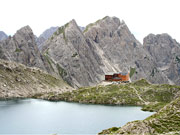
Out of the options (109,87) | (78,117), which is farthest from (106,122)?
(109,87)

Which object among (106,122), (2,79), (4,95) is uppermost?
(2,79)

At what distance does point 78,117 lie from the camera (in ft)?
367

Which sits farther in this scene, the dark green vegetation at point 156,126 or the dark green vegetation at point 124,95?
the dark green vegetation at point 124,95

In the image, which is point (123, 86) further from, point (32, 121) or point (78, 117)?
point (32, 121)

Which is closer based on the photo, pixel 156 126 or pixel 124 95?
pixel 156 126

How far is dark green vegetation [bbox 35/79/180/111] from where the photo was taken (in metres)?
173

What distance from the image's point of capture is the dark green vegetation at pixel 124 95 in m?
173

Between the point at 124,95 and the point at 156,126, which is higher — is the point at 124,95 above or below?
above

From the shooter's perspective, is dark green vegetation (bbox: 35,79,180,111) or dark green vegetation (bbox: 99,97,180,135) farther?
dark green vegetation (bbox: 35,79,180,111)

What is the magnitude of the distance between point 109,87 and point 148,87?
31.8m

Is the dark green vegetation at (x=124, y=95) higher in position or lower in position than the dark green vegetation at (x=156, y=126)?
higher

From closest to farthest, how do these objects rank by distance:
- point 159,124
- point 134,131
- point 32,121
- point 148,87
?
point 134,131 < point 159,124 < point 32,121 < point 148,87

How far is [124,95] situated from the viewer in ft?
586

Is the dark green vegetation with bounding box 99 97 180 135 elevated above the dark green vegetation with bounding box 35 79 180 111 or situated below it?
below
